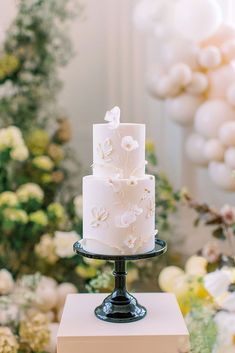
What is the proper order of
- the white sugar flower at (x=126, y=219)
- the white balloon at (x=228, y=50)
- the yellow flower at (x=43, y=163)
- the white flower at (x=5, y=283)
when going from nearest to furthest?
the white sugar flower at (x=126, y=219) < the white flower at (x=5, y=283) < the white balloon at (x=228, y=50) < the yellow flower at (x=43, y=163)

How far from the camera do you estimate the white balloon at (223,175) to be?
186 centimetres

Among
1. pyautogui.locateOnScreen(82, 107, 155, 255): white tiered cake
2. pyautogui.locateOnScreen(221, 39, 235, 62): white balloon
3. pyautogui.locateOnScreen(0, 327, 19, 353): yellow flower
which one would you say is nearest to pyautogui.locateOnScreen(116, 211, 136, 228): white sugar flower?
pyautogui.locateOnScreen(82, 107, 155, 255): white tiered cake

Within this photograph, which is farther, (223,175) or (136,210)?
(223,175)

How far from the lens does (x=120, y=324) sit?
125cm

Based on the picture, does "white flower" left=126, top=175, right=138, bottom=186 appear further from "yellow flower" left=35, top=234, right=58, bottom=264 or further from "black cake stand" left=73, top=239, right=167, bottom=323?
"yellow flower" left=35, top=234, right=58, bottom=264

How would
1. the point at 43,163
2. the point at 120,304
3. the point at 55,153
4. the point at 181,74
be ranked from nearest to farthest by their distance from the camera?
the point at 120,304, the point at 181,74, the point at 43,163, the point at 55,153

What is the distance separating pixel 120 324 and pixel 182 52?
1057 mm

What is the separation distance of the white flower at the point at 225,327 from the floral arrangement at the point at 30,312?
1.93 feet

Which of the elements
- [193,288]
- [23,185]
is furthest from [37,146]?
[193,288]

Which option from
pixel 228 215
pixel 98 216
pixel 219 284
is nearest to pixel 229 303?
pixel 219 284

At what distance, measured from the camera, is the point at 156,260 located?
2162 millimetres

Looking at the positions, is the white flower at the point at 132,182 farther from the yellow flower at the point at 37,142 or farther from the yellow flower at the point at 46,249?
the yellow flower at the point at 37,142

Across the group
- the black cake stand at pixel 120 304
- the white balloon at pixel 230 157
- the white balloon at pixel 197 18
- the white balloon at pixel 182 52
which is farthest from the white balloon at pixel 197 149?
the black cake stand at pixel 120 304

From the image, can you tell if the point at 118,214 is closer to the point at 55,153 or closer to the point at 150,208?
the point at 150,208
